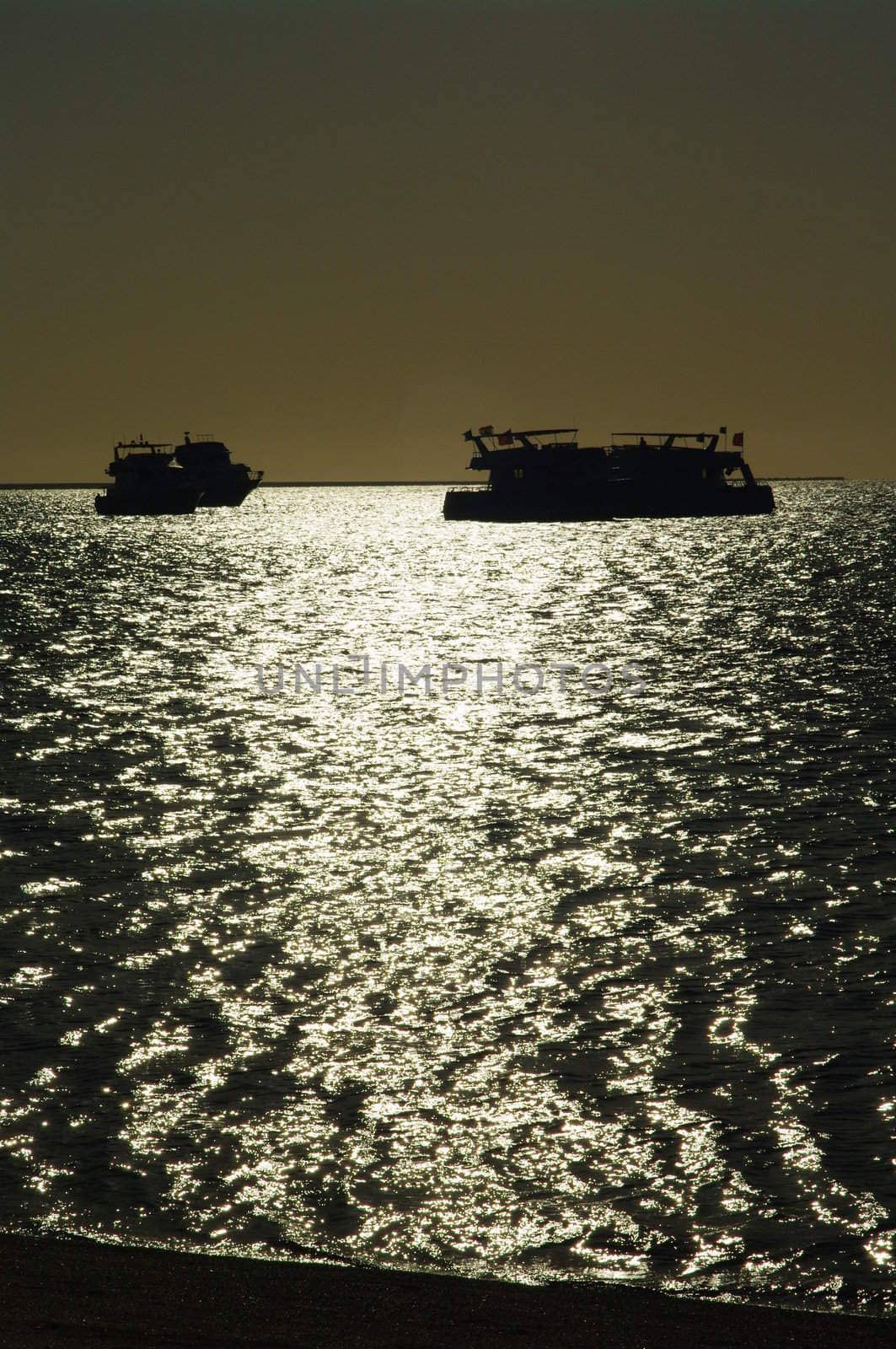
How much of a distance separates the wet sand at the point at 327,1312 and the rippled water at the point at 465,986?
58 centimetres

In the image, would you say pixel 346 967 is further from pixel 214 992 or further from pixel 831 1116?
pixel 831 1116

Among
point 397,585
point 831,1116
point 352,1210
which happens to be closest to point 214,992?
point 352,1210

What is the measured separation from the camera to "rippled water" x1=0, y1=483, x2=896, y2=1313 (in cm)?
972

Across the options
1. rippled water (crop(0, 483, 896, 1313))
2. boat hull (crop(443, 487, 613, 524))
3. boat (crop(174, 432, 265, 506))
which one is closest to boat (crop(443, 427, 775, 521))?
boat hull (crop(443, 487, 613, 524))

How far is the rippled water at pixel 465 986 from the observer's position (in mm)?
9719

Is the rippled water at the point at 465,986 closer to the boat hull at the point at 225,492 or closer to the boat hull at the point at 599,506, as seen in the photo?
the boat hull at the point at 599,506

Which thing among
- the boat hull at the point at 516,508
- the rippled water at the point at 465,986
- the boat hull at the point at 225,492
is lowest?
the rippled water at the point at 465,986

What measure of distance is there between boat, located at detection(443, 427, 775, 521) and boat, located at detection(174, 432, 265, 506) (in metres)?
47.3

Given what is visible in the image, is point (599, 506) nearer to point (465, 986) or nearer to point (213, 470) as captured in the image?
point (213, 470)

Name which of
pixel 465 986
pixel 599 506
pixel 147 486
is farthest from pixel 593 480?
pixel 465 986

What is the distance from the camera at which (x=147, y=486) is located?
562ft

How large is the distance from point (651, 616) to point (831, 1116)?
6617 cm

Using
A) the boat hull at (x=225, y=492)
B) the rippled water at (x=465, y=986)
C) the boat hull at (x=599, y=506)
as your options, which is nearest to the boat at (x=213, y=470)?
the boat hull at (x=225, y=492)

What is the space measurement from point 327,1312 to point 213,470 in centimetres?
18656
